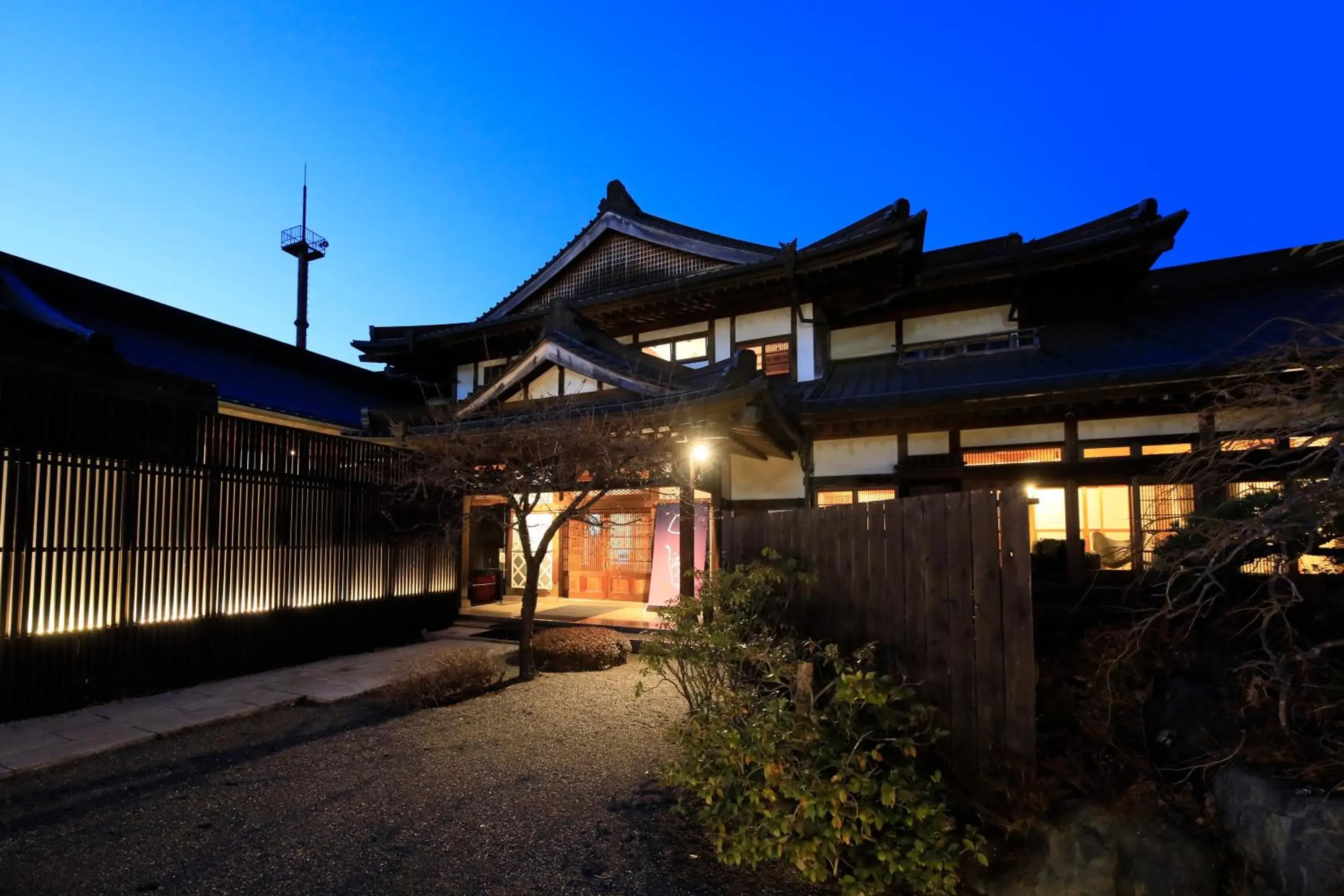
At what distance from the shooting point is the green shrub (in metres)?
3.34

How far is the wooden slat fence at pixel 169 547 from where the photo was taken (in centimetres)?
691

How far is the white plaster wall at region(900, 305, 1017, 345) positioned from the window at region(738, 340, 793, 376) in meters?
2.05

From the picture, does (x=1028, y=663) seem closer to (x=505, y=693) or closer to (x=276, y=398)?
(x=505, y=693)

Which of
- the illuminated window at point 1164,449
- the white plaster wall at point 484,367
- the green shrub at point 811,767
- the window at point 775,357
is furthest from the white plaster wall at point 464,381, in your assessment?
the illuminated window at point 1164,449

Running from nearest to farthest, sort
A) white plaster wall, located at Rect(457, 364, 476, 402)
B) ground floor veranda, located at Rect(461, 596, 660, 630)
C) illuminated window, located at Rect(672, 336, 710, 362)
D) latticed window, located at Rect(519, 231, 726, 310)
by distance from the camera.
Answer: ground floor veranda, located at Rect(461, 596, 660, 630)
illuminated window, located at Rect(672, 336, 710, 362)
latticed window, located at Rect(519, 231, 726, 310)
white plaster wall, located at Rect(457, 364, 476, 402)

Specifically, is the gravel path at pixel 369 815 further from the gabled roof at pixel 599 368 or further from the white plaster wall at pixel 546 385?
the white plaster wall at pixel 546 385

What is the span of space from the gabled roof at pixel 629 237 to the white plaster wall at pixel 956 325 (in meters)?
2.84

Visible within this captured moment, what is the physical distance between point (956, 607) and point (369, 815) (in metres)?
4.30

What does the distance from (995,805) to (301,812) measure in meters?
4.66

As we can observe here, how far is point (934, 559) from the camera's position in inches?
162

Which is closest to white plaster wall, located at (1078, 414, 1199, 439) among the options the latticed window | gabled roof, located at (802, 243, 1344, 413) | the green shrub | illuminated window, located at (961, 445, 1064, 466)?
illuminated window, located at (961, 445, 1064, 466)

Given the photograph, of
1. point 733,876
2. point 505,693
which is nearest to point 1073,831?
point 733,876

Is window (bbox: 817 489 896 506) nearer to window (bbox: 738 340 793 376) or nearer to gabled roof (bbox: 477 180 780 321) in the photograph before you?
window (bbox: 738 340 793 376)

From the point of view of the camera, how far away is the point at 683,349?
13258mm
